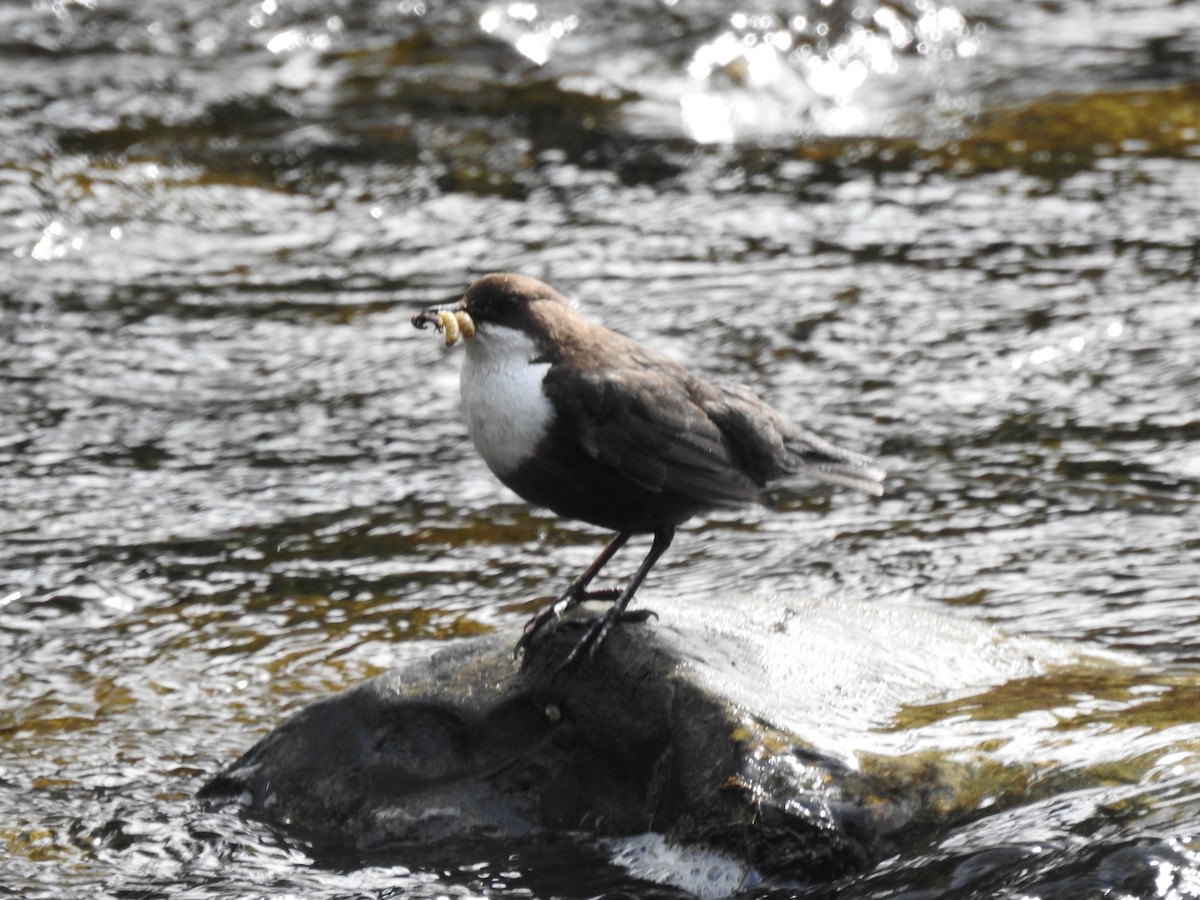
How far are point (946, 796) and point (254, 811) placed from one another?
1.38m

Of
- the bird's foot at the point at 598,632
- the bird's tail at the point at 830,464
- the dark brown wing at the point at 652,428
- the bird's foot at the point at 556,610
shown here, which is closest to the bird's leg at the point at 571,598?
the bird's foot at the point at 556,610

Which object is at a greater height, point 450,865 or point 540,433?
point 540,433

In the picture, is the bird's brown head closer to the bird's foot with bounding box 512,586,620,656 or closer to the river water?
the bird's foot with bounding box 512,586,620,656

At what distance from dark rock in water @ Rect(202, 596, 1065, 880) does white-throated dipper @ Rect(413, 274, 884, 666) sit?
0.46ft

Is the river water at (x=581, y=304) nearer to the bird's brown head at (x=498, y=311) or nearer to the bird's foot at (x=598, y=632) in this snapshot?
the bird's foot at (x=598, y=632)

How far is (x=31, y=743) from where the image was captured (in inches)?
156

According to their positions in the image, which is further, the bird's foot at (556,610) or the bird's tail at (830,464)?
the bird's tail at (830,464)

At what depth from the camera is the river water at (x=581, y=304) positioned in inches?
143

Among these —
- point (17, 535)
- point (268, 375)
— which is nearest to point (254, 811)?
point (17, 535)

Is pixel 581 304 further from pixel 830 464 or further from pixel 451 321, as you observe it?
pixel 451 321

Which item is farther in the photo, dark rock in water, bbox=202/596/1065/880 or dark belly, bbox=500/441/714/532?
dark belly, bbox=500/441/714/532

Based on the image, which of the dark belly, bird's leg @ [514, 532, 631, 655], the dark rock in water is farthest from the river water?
the dark belly

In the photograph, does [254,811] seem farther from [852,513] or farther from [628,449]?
[852,513]

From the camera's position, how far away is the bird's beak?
3807mm
